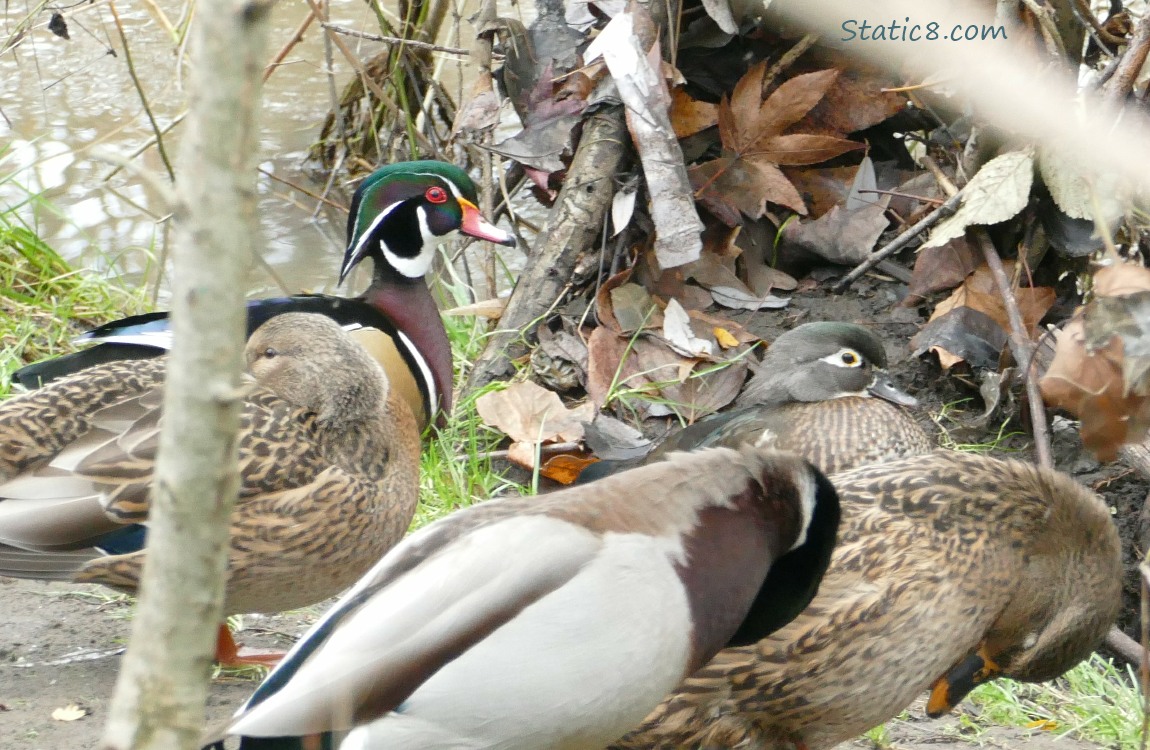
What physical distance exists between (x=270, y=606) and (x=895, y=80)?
287cm

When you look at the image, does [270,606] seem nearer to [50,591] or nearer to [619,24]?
[50,591]

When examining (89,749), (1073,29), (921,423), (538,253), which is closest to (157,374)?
(89,749)

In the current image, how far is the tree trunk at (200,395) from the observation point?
901mm

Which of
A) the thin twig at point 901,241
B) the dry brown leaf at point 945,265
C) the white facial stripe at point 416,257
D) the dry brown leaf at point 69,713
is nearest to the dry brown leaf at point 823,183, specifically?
the thin twig at point 901,241

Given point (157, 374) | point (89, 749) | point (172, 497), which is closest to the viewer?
point (172, 497)

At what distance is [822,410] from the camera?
3596mm

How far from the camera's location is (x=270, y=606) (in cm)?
278

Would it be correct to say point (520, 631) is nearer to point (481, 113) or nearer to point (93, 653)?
point (93, 653)

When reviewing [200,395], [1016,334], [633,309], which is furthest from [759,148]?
[200,395]

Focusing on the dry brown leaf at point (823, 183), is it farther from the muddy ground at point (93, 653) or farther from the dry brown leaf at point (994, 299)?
the muddy ground at point (93, 653)

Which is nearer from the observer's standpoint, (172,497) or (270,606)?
(172,497)

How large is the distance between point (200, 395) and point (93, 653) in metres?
2.25

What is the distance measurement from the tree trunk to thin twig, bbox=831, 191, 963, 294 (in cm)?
346

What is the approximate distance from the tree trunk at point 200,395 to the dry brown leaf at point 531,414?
2.95 meters
